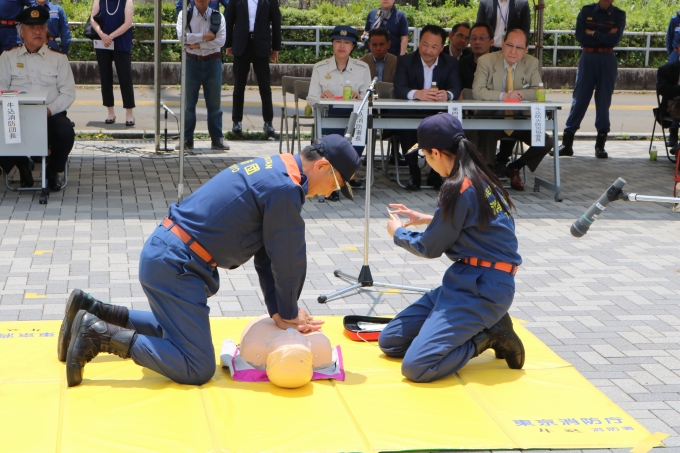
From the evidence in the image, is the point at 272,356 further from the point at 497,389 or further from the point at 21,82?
the point at 21,82

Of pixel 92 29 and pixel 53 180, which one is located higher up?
pixel 92 29

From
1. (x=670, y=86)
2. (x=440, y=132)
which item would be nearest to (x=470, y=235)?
(x=440, y=132)

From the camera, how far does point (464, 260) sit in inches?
171

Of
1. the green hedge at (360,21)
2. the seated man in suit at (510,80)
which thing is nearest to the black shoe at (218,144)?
the seated man in suit at (510,80)

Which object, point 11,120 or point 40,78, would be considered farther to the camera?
point 40,78

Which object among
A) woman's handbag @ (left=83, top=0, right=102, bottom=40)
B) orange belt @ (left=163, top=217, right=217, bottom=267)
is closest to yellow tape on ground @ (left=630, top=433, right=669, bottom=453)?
orange belt @ (left=163, top=217, right=217, bottom=267)

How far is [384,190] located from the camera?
9.23 m

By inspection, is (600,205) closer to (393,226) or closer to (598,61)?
(393,226)

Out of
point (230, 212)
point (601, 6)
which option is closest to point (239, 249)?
point (230, 212)

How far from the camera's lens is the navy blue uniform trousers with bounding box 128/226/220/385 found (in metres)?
3.95

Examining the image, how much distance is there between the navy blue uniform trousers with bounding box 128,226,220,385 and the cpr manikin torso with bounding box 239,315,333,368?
24cm

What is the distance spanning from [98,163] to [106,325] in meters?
6.43

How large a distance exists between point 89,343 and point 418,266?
3033 millimetres

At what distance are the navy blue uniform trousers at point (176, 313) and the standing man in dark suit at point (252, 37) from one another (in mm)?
7942
